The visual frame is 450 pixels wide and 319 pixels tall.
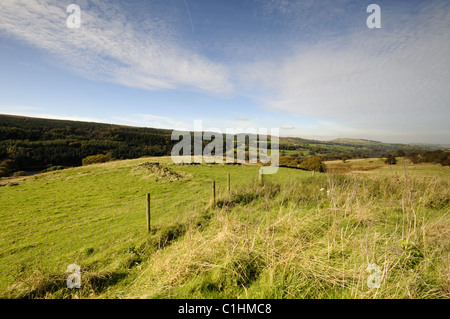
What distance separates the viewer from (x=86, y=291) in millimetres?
3812

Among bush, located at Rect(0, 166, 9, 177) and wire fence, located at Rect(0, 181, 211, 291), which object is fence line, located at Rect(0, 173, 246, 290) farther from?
bush, located at Rect(0, 166, 9, 177)

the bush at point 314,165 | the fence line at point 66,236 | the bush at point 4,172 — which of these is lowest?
the bush at point 4,172

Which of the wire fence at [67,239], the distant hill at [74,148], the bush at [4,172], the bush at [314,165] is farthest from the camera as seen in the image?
the distant hill at [74,148]

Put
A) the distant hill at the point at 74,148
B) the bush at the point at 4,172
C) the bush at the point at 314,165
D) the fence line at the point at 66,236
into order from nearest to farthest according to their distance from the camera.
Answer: the fence line at the point at 66,236 < the bush at the point at 314,165 < the bush at the point at 4,172 < the distant hill at the point at 74,148

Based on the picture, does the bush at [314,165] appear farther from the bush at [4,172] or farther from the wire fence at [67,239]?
the bush at [4,172]

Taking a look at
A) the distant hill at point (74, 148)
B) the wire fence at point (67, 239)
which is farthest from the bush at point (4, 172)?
the wire fence at point (67, 239)

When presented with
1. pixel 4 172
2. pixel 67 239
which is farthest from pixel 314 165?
pixel 4 172

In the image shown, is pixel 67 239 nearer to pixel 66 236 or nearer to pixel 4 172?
pixel 66 236

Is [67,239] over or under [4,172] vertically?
over

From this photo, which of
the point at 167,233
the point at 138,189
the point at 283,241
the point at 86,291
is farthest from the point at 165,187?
the point at 283,241

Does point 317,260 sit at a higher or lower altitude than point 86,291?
higher

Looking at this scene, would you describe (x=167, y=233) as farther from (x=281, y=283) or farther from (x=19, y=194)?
(x=19, y=194)

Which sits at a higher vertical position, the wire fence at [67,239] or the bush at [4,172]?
the wire fence at [67,239]
